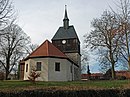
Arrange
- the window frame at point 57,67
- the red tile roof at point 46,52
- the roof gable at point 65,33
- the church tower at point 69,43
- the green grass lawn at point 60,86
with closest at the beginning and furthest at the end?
the green grass lawn at point 60,86 < the red tile roof at point 46,52 < the window frame at point 57,67 < the church tower at point 69,43 < the roof gable at point 65,33

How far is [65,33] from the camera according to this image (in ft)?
151

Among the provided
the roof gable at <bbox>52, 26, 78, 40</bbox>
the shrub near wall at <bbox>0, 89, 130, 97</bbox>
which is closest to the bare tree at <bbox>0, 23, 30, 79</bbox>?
the roof gable at <bbox>52, 26, 78, 40</bbox>

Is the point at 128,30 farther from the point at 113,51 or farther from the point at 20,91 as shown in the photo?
the point at 113,51

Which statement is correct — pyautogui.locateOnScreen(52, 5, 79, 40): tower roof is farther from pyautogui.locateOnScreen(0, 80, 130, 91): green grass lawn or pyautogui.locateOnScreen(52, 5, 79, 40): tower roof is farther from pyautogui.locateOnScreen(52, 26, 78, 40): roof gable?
pyautogui.locateOnScreen(0, 80, 130, 91): green grass lawn

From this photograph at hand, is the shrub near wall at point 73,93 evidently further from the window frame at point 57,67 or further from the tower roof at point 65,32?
the tower roof at point 65,32

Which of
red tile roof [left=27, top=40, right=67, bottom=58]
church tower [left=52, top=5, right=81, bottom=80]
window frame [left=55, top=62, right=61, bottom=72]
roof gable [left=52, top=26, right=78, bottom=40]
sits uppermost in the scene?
roof gable [left=52, top=26, right=78, bottom=40]

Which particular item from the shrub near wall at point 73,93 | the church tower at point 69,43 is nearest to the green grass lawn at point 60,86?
the shrub near wall at point 73,93

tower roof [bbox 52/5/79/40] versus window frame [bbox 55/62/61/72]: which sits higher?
tower roof [bbox 52/5/79/40]

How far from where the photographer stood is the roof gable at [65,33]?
4506cm

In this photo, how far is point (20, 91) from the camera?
1073 cm

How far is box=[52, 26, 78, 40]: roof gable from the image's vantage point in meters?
45.1

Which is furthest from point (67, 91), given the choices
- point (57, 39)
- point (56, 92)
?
point (57, 39)

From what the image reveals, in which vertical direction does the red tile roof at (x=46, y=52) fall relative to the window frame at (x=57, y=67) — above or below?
above

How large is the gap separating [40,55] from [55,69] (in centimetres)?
347
